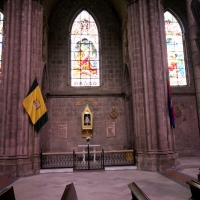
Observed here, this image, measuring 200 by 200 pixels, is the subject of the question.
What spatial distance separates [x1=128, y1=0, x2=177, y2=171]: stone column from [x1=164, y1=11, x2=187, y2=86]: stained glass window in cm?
549

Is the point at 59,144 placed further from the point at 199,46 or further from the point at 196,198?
the point at 196,198

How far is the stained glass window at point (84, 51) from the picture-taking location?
57.0 feet

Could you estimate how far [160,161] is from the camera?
35.5 feet

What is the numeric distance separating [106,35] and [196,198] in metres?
15.0

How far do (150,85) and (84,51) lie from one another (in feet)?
25.0

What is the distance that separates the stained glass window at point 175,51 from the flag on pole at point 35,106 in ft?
33.9

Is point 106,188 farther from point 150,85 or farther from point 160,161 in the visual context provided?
point 150,85

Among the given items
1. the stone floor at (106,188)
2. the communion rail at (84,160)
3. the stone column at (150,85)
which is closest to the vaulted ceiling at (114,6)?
the stone column at (150,85)

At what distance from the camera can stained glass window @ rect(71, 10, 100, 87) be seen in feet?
57.0

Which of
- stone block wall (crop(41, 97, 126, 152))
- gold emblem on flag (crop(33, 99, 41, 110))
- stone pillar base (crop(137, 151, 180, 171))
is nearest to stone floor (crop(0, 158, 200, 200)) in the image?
stone pillar base (crop(137, 151, 180, 171))

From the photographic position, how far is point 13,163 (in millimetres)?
10266

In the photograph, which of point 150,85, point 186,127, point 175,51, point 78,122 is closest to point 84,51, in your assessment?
point 78,122

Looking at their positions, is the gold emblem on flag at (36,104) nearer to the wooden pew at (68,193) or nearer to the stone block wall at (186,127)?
the wooden pew at (68,193)

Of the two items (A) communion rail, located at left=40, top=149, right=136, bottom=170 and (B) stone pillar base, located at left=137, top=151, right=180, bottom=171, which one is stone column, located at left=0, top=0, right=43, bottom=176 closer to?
(A) communion rail, located at left=40, top=149, right=136, bottom=170
